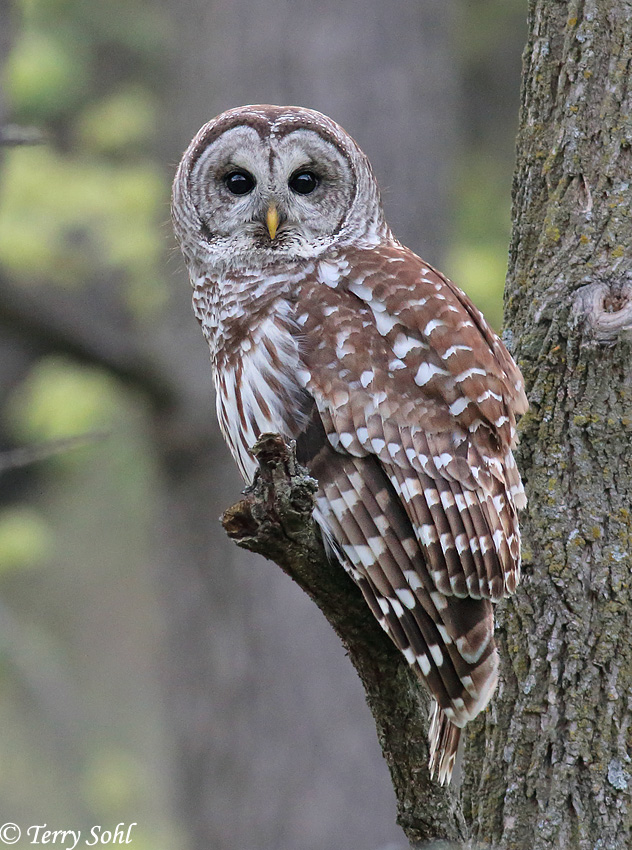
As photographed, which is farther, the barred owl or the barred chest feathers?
the barred chest feathers

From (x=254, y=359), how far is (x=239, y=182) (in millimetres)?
773

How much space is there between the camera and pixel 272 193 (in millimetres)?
3695

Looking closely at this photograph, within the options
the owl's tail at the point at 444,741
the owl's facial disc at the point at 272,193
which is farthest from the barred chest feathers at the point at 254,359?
the owl's tail at the point at 444,741

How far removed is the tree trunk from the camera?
10.4 feet

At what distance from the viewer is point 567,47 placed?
3510mm

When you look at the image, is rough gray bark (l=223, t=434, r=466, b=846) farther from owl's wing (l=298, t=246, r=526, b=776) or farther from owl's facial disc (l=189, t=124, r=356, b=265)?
owl's facial disc (l=189, t=124, r=356, b=265)

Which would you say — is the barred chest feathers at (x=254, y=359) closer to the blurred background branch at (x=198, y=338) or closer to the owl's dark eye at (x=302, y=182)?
→ the owl's dark eye at (x=302, y=182)

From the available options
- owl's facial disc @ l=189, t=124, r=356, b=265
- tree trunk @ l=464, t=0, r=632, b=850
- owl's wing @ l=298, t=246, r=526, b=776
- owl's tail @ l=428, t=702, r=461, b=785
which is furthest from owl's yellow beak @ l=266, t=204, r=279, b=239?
owl's tail @ l=428, t=702, r=461, b=785

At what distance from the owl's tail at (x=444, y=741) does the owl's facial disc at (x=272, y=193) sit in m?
1.46

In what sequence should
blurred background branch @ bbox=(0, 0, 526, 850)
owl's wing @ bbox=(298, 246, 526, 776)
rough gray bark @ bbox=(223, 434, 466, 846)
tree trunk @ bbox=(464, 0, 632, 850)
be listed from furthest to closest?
blurred background branch @ bbox=(0, 0, 526, 850) < tree trunk @ bbox=(464, 0, 632, 850) < owl's wing @ bbox=(298, 246, 526, 776) < rough gray bark @ bbox=(223, 434, 466, 846)

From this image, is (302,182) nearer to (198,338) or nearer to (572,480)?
(572,480)

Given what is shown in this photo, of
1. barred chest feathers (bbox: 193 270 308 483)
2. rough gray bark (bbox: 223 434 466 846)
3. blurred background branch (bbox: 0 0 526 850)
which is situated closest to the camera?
rough gray bark (bbox: 223 434 466 846)

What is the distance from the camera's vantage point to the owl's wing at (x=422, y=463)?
2996 mm

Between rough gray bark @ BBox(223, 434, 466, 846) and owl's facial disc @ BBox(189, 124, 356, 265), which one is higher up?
owl's facial disc @ BBox(189, 124, 356, 265)
